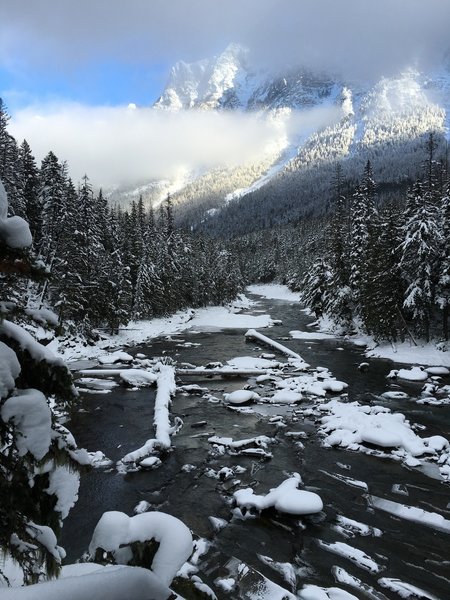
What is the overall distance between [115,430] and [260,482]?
26.0 feet

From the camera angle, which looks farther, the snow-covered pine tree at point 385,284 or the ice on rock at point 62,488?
the snow-covered pine tree at point 385,284

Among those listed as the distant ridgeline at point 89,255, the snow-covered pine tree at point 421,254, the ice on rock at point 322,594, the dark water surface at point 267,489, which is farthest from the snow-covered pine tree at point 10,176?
the ice on rock at point 322,594

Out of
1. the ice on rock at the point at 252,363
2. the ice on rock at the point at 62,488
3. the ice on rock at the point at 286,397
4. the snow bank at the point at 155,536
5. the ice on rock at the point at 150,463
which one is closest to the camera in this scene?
the ice on rock at the point at 62,488

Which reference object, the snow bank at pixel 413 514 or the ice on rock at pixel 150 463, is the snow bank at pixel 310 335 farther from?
the snow bank at pixel 413 514

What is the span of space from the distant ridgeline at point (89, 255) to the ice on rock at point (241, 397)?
14132 millimetres

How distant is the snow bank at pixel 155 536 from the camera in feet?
17.2

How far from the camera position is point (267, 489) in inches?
545

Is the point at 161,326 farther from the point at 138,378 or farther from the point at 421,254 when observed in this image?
the point at 421,254

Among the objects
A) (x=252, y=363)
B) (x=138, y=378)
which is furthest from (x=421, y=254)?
(x=138, y=378)

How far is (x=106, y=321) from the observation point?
149ft

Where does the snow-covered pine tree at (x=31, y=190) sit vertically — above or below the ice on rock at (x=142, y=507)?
above

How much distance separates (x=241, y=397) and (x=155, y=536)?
17.9 meters

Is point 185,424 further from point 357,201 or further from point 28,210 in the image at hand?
point 28,210

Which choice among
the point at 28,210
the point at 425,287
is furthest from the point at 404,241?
the point at 28,210
